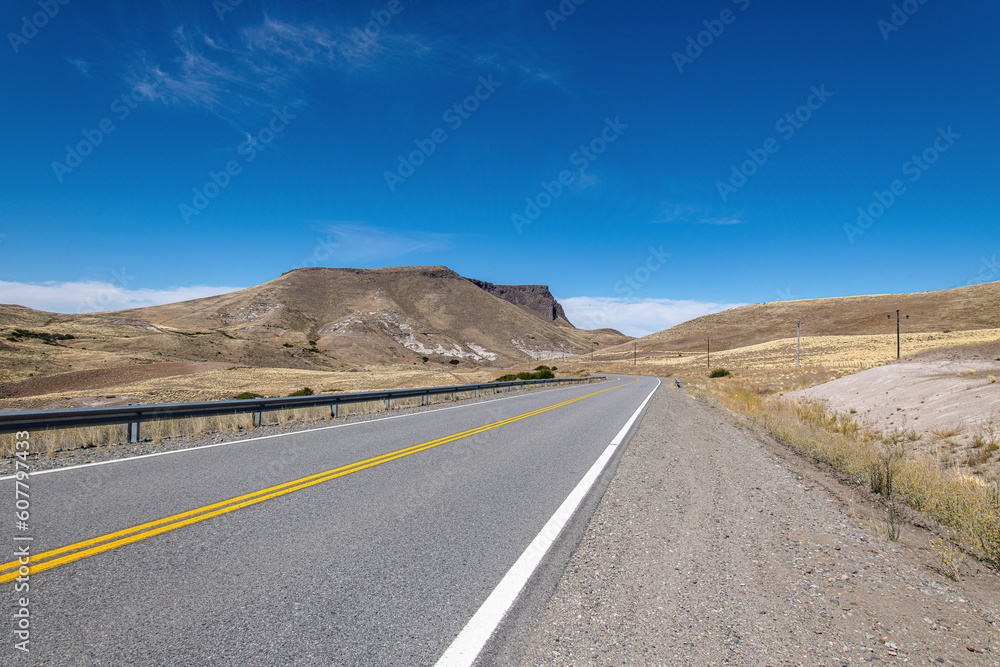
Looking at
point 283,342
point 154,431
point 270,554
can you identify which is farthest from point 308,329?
point 270,554

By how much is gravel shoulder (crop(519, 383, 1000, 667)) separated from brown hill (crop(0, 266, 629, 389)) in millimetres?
52545

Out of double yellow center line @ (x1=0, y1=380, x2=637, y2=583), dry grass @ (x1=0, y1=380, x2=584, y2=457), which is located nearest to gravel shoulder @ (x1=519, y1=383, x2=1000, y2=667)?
double yellow center line @ (x1=0, y1=380, x2=637, y2=583)

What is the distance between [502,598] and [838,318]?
15847 centimetres

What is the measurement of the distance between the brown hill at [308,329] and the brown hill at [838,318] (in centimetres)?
3884

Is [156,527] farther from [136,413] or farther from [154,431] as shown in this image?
[154,431]

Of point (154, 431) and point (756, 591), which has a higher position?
point (756, 591)

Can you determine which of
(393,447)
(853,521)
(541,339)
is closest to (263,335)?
(541,339)

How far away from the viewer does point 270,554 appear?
4082mm

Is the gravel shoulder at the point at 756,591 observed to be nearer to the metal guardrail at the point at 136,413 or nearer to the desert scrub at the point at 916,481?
the desert scrub at the point at 916,481

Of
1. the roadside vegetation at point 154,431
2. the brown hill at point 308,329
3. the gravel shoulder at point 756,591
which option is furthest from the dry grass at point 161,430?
the brown hill at point 308,329

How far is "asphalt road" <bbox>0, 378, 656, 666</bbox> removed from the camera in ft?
9.30

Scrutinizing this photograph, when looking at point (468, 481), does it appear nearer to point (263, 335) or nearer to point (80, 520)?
point (80, 520)

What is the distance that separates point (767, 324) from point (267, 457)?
520ft

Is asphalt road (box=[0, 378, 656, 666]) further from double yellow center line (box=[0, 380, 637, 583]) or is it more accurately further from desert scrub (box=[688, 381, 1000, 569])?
desert scrub (box=[688, 381, 1000, 569])
